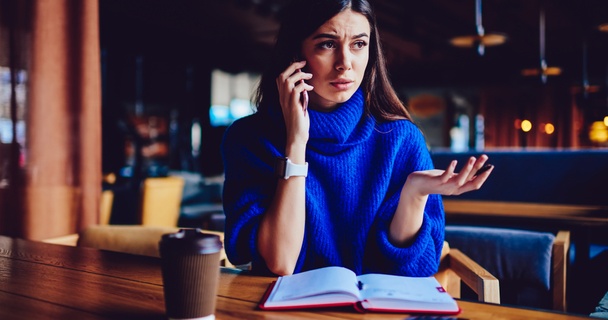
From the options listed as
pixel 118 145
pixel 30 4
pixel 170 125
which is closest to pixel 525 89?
pixel 170 125

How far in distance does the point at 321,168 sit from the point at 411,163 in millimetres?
269

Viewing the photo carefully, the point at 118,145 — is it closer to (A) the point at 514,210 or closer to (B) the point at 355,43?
(A) the point at 514,210

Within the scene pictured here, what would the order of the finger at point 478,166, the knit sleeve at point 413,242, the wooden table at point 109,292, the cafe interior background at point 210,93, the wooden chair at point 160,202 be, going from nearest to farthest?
the wooden table at point 109,292, the finger at point 478,166, the knit sleeve at point 413,242, the cafe interior background at point 210,93, the wooden chair at point 160,202

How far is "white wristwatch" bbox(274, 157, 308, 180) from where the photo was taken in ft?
3.93

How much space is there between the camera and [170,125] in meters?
13.1

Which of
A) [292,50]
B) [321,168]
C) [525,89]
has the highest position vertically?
[525,89]

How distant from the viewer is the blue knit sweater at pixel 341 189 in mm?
1205

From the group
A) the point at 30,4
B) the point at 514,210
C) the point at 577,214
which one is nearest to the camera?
the point at 30,4

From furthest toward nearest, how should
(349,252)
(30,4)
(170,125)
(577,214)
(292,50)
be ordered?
(170,125), (577,214), (30,4), (292,50), (349,252)

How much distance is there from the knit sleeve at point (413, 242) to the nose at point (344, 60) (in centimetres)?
31

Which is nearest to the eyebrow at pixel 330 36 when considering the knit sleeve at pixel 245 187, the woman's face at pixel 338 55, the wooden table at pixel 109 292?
the woman's face at pixel 338 55

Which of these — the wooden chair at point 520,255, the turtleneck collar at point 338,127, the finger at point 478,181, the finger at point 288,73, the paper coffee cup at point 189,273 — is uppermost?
the finger at point 288,73

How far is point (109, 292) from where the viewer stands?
3.10 ft

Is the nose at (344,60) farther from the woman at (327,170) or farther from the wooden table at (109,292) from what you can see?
the wooden table at (109,292)
